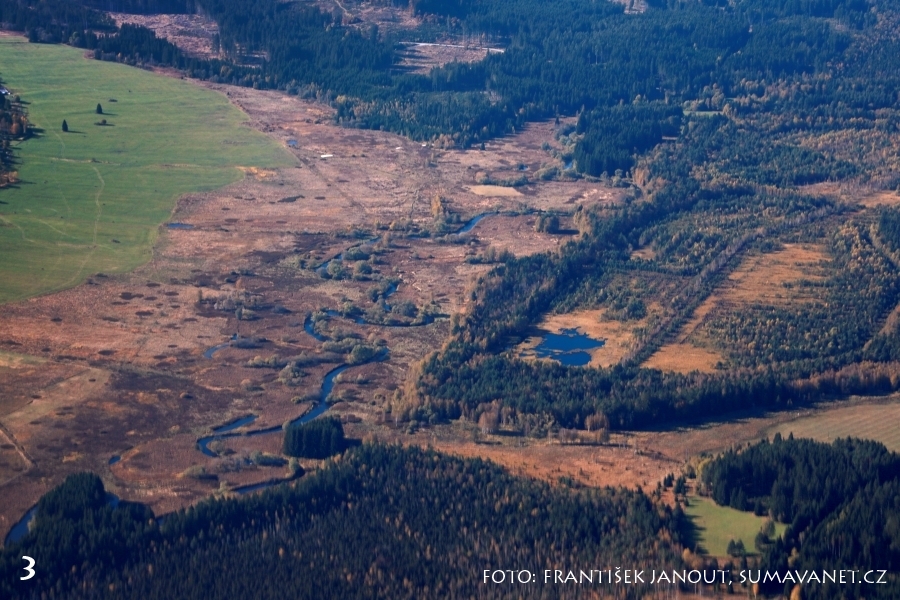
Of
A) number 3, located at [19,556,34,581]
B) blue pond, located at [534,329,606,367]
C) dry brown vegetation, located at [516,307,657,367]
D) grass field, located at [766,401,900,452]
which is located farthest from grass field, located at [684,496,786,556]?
number 3, located at [19,556,34,581]

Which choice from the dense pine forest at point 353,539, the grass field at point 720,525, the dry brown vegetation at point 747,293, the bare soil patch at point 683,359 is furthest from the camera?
the dry brown vegetation at point 747,293

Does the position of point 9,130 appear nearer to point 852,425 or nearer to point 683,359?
point 683,359

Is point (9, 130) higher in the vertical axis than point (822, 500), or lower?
higher

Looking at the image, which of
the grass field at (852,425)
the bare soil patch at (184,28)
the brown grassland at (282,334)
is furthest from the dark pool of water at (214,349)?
the bare soil patch at (184,28)

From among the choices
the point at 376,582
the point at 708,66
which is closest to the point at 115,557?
the point at 376,582

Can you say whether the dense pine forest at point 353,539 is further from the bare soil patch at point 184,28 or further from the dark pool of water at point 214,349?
the bare soil patch at point 184,28

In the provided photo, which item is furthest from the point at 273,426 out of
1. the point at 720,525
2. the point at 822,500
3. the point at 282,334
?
the point at 822,500

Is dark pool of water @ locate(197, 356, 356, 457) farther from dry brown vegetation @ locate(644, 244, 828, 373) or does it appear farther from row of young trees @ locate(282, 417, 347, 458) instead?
dry brown vegetation @ locate(644, 244, 828, 373)
